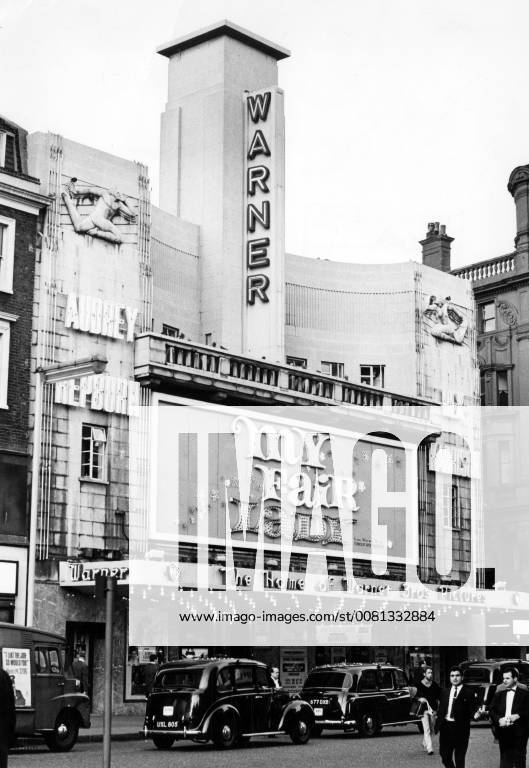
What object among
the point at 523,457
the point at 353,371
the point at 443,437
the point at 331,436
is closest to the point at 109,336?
the point at 331,436

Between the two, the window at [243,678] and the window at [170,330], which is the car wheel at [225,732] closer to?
the window at [243,678]

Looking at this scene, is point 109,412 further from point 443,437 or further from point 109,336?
point 443,437

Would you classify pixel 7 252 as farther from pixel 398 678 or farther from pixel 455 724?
pixel 455 724

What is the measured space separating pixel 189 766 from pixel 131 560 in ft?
48.9

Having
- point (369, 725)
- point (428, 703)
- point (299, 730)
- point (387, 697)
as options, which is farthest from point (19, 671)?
point (387, 697)

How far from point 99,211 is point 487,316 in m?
35.7

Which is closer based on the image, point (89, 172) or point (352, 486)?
point (89, 172)

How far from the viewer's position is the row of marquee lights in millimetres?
45594

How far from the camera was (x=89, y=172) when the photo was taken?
132 ft

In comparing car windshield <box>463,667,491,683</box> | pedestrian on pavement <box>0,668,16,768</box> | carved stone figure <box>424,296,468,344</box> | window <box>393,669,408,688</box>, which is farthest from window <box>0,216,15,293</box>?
pedestrian on pavement <box>0,668,16,768</box>

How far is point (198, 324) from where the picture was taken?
46.0m

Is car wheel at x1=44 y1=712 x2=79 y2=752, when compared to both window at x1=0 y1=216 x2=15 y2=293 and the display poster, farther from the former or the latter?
window at x1=0 y1=216 x2=15 y2=293

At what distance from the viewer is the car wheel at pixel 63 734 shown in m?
26.4

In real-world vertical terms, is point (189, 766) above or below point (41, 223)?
below
